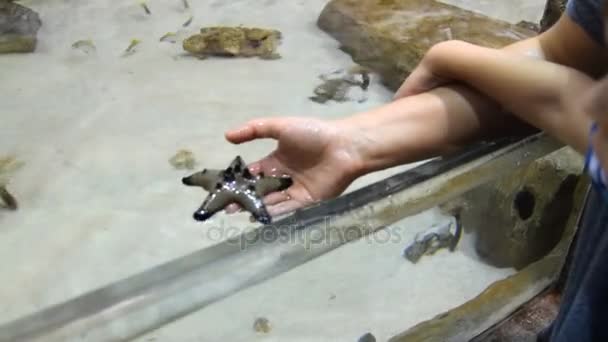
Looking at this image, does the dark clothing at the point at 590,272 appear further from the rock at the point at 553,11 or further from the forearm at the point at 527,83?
the rock at the point at 553,11

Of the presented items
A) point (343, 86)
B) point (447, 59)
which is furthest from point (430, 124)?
point (343, 86)

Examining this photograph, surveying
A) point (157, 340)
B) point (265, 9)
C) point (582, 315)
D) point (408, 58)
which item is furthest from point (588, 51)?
point (265, 9)

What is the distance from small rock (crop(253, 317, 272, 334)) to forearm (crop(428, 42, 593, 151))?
0.56 m

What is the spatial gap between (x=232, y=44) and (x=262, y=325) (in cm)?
167

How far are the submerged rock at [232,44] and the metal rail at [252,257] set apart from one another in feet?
5.72

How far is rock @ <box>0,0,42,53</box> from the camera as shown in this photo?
268 cm

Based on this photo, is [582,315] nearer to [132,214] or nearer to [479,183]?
[479,183]

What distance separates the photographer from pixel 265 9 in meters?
3.03

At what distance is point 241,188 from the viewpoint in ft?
3.78

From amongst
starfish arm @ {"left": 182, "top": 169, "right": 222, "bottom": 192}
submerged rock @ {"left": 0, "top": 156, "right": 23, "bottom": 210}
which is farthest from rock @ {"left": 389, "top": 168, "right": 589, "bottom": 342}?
submerged rock @ {"left": 0, "top": 156, "right": 23, "bottom": 210}

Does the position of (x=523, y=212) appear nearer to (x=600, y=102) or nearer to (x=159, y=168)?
(x=600, y=102)

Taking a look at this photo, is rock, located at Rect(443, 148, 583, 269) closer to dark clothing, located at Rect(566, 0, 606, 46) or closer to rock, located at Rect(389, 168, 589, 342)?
rock, located at Rect(389, 168, 589, 342)

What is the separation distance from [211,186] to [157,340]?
39 cm

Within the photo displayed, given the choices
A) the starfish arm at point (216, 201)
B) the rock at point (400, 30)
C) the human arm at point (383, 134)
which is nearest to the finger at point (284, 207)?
the human arm at point (383, 134)
